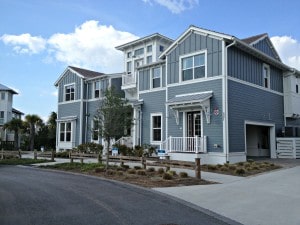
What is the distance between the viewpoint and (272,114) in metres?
22.9

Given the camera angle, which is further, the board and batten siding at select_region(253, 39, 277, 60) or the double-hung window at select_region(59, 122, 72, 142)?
the double-hung window at select_region(59, 122, 72, 142)

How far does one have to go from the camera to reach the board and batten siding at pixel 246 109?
18516mm

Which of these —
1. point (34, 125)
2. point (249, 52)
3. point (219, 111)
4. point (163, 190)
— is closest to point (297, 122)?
point (249, 52)

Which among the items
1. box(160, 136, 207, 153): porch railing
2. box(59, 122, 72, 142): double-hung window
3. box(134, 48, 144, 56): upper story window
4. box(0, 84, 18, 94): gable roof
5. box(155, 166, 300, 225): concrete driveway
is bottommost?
box(155, 166, 300, 225): concrete driveway

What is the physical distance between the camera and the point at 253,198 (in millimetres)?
9320

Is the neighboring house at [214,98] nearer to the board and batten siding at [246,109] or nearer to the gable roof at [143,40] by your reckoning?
the board and batten siding at [246,109]

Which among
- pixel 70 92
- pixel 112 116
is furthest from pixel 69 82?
pixel 112 116

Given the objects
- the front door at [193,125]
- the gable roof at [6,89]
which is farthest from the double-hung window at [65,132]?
the gable roof at [6,89]

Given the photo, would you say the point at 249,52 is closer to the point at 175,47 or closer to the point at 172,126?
the point at 175,47

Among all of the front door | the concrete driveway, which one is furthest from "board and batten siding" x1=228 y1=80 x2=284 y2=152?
the concrete driveway

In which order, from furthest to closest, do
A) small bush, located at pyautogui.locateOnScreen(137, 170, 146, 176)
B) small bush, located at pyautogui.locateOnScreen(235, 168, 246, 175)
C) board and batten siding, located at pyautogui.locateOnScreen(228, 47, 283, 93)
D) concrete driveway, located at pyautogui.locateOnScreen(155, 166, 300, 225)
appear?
board and batten siding, located at pyautogui.locateOnScreen(228, 47, 283, 93) < small bush, located at pyautogui.locateOnScreen(235, 168, 246, 175) < small bush, located at pyautogui.locateOnScreen(137, 170, 146, 176) < concrete driveway, located at pyautogui.locateOnScreen(155, 166, 300, 225)

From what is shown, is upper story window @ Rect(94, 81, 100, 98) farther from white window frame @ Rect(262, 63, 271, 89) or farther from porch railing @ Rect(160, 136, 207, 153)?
white window frame @ Rect(262, 63, 271, 89)

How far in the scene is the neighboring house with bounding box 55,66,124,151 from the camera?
28.5 meters

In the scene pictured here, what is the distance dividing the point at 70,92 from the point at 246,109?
17.8 meters
